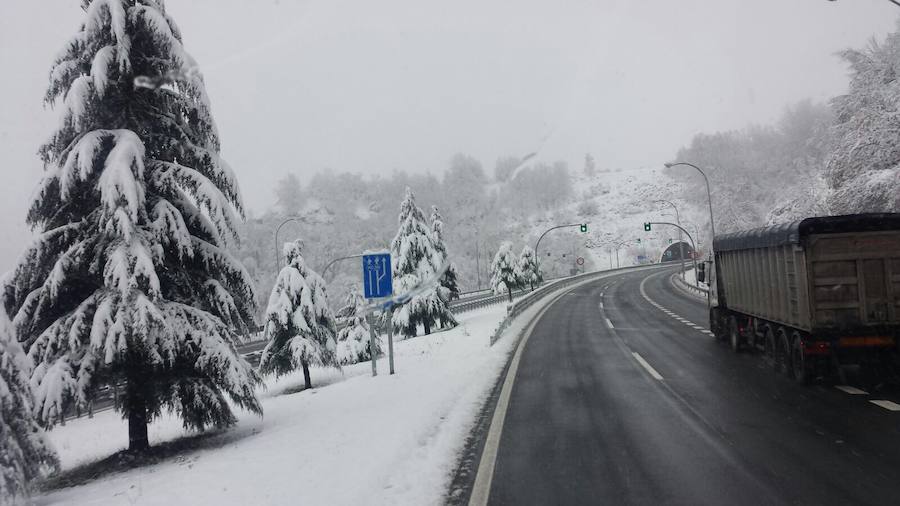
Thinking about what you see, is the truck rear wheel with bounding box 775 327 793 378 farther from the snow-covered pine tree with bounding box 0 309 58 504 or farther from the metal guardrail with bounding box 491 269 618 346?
the snow-covered pine tree with bounding box 0 309 58 504

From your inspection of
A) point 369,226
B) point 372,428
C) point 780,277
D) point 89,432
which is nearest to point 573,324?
point 780,277

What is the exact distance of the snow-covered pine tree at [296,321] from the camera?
19.2m

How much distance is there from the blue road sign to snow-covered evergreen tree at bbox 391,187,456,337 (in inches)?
792

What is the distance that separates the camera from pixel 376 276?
1219cm

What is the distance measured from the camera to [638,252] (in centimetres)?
12862

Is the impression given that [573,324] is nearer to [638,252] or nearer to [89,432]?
[89,432]

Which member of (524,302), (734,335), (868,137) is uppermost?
(868,137)

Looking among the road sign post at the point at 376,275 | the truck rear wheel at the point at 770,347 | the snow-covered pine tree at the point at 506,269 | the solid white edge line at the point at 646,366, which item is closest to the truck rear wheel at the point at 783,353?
the truck rear wheel at the point at 770,347

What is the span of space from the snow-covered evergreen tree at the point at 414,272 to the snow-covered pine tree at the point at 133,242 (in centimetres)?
2329

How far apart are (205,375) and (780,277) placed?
11085mm

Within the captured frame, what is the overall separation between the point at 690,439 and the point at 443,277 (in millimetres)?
30853

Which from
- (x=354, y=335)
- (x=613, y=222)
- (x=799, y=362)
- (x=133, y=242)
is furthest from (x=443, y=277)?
(x=613, y=222)

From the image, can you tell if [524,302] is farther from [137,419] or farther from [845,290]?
[137,419]

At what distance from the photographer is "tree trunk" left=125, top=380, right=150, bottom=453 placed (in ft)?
28.6
